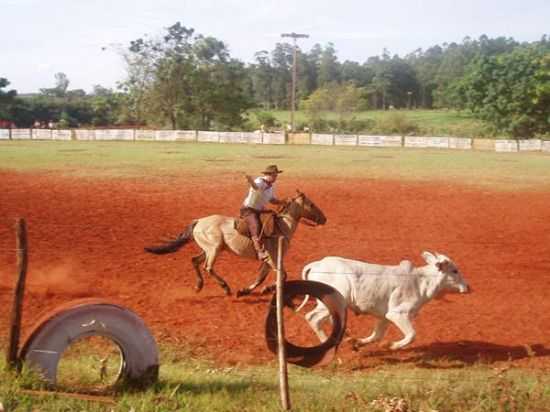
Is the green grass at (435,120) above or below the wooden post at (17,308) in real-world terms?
above

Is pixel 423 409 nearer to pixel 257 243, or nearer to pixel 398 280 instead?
pixel 398 280

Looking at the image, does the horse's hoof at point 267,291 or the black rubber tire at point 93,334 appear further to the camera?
the horse's hoof at point 267,291

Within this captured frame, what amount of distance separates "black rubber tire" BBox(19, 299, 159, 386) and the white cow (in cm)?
280

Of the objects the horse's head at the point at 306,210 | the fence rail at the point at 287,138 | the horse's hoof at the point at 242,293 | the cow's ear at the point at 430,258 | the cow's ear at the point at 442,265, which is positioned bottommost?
the horse's hoof at the point at 242,293

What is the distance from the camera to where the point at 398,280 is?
345 inches

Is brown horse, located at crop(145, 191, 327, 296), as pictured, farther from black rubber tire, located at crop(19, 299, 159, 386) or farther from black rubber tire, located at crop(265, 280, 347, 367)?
black rubber tire, located at crop(19, 299, 159, 386)

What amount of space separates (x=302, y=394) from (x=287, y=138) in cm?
3665

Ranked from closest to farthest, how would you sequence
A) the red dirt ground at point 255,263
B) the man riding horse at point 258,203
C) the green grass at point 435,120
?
the red dirt ground at point 255,263
the man riding horse at point 258,203
the green grass at point 435,120

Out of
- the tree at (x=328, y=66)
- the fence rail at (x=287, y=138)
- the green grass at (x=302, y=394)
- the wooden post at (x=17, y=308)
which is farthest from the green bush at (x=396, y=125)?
the wooden post at (x=17, y=308)

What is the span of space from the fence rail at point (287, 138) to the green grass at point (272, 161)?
0.53 metres

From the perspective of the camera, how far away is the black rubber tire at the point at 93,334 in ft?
19.2

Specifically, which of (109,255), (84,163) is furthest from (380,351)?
(84,163)

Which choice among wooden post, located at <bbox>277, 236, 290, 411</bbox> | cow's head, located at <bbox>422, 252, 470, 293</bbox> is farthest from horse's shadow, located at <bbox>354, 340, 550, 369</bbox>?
wooden post, located at <bbox>277, 236, 290, 411</bbox>

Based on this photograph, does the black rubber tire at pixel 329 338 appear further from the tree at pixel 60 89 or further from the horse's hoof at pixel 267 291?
the tree at pixel 60 89
